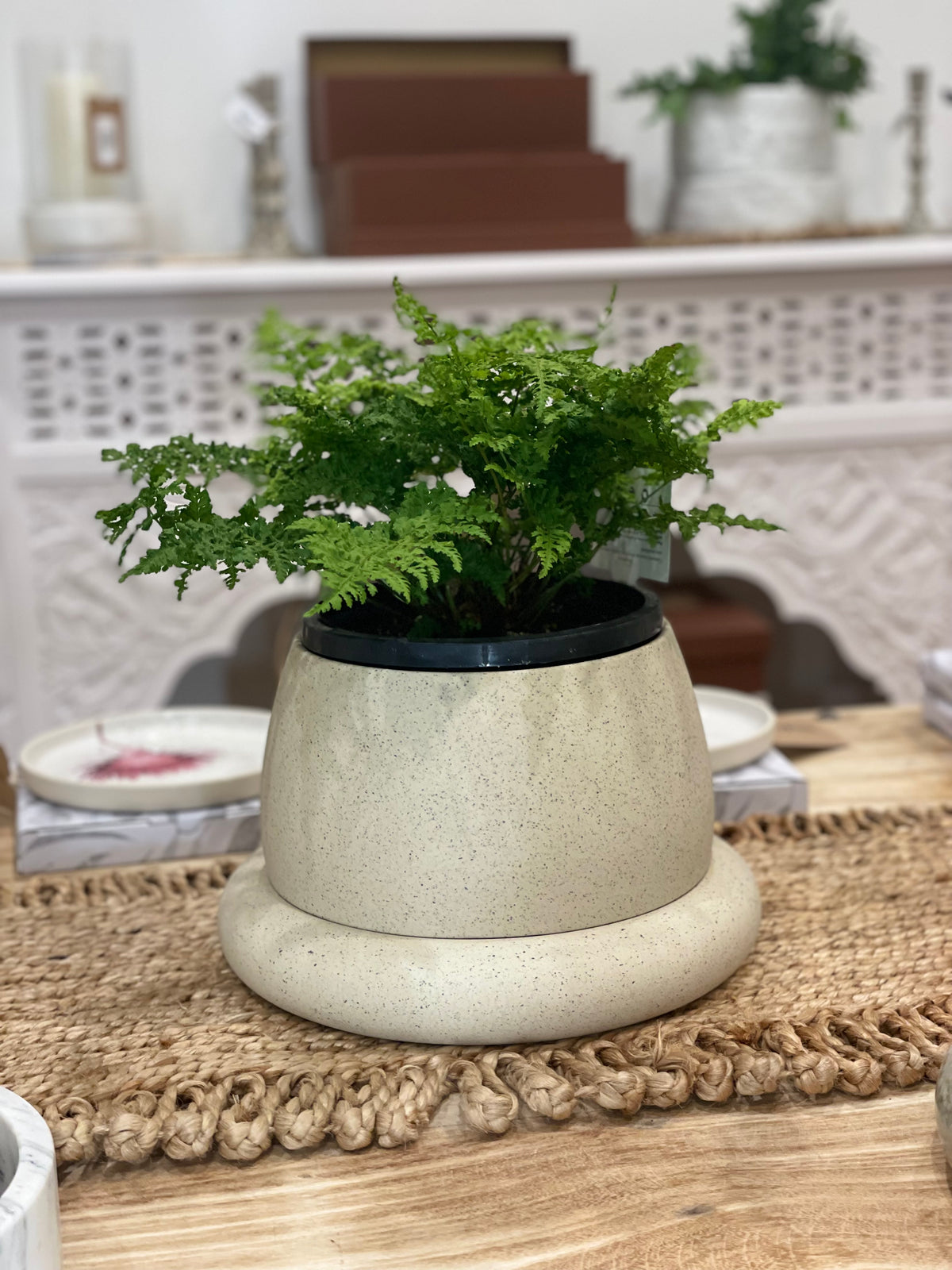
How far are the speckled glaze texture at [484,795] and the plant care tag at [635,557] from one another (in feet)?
0.22

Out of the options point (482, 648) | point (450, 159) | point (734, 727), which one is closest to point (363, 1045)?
point (482, 648)

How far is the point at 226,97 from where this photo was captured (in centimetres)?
214

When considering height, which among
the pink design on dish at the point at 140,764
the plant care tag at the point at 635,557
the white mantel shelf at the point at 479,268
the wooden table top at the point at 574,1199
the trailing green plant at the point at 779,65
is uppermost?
the trailing green plant at the point at 779,65

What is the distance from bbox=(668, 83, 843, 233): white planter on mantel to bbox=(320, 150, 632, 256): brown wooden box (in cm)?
16

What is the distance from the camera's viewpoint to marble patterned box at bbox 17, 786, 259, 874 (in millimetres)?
878

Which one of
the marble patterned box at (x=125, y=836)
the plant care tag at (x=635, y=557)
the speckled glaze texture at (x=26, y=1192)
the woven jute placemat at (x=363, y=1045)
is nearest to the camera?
the speckled glaze texture at (x=26, y=1192)

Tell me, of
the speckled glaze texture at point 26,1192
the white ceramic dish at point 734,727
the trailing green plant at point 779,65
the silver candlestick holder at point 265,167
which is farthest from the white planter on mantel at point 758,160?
the speckled glaze texture at point 26,1192

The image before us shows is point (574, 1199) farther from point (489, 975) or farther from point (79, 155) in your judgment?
point (79, 155)

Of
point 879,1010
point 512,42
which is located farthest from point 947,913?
point 512,42

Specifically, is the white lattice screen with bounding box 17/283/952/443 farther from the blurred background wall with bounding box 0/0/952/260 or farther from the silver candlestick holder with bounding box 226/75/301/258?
the blurred background wall with bounding box 0/0/952/260

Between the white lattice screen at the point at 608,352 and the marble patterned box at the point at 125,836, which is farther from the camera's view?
the white lattice screen at the point at 608,352

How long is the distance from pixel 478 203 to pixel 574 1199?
162 centimetres

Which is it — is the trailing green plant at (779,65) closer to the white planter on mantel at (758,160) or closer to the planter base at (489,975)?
the white planter on mantel at (758,160)

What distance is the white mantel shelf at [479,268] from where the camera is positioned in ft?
5.95
